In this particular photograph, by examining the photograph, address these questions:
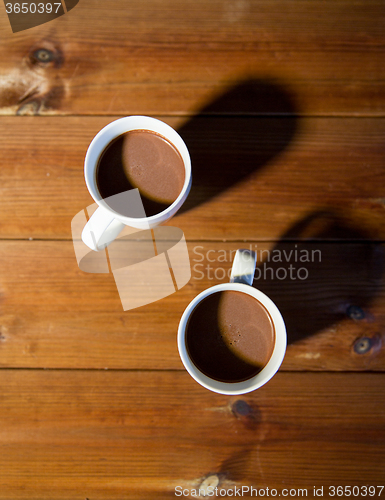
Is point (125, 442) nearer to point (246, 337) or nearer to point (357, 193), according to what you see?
point (246, 337)

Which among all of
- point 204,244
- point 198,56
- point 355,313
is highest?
point 198,56

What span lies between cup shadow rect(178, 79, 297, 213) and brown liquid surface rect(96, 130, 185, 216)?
0.08 m

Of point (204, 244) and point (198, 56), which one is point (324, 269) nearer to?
point (204, 244)

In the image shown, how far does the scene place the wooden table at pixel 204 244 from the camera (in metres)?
0.63

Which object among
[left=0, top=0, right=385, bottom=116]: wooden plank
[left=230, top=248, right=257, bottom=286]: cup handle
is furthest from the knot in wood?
[left=0, top=0, right=385, bottom=116]: wooden plank

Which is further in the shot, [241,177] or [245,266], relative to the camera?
[241,177]

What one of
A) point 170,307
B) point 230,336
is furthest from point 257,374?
point 170,307

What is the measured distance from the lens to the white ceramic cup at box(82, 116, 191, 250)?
20.5 inches

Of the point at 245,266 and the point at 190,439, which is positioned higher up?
the point at 245,266

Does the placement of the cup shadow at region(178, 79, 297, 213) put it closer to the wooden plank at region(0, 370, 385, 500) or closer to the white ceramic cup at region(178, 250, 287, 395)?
the white ceramic cup at region(178, 250, 287, 395)

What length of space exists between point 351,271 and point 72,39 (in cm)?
67

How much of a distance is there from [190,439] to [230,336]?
219mm

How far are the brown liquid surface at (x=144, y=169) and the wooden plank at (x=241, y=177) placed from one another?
0.08 meters

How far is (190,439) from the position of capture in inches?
24.6
